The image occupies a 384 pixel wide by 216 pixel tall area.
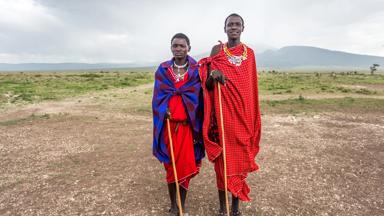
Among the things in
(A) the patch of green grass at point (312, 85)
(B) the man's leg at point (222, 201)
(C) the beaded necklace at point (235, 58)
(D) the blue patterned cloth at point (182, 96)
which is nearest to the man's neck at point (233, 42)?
(C) the beaded necklace at point (235, 58)

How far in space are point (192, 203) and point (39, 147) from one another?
207 inches

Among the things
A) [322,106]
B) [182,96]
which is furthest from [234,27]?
[322,106]

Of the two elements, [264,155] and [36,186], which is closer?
[36,186]

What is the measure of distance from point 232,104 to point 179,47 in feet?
3.36

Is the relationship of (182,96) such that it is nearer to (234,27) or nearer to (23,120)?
(234,27)

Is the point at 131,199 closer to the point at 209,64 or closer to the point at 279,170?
the point at 209,64

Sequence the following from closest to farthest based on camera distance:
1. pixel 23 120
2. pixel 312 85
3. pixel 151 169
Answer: pixel 151 169, pixel 23 120, pixel 312 85

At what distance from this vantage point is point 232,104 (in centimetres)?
363

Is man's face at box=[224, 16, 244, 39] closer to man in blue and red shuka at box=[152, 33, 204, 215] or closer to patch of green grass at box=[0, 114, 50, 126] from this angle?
man in blue and red shuka at box=[152, 33, 204, 215]

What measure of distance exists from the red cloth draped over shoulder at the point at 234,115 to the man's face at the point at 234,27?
0.16 m

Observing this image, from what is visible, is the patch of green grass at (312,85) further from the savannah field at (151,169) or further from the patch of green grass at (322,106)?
the savannah field at (151,169)

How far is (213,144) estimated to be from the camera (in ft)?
12.0

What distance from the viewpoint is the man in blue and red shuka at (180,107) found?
365cm

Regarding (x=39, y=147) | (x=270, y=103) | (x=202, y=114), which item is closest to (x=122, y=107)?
(x=39, y=147)
